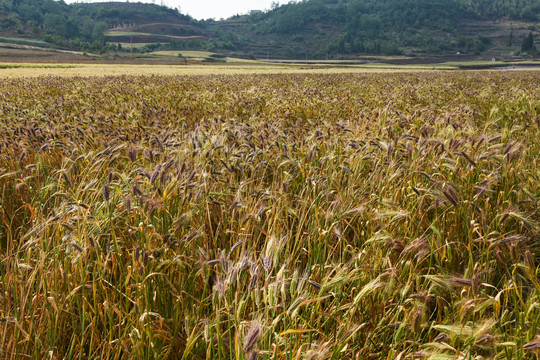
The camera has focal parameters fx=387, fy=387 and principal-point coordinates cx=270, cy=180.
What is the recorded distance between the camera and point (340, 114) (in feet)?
26.2

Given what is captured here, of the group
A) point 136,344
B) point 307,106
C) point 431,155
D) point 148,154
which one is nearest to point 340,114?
point 307,106

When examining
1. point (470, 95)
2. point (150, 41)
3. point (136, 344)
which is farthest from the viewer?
point (150, 41)

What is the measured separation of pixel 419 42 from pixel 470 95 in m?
208

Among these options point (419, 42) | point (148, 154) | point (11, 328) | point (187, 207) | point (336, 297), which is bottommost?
point (11, 328)

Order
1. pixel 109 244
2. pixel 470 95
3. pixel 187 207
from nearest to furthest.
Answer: pixel 109 244 → pixel 187 207 → pixel 470 95

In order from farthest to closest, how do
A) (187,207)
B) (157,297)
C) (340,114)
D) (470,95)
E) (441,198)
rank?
(470,95)
(340,114)
(187,207)
(441,198)
(157,297)

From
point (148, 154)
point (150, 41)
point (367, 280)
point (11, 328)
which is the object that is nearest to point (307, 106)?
point (148, 154)

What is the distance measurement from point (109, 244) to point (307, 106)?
6.66 m

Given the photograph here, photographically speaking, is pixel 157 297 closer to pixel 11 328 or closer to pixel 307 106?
pixel 11 328

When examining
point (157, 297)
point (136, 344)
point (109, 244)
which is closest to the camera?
point (136, 344)

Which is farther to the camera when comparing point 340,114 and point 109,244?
point 340,114

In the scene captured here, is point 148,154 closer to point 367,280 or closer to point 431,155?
point 367,280

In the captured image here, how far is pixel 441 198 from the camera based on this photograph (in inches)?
97.3

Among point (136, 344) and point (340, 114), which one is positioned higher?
point (340, 114)
